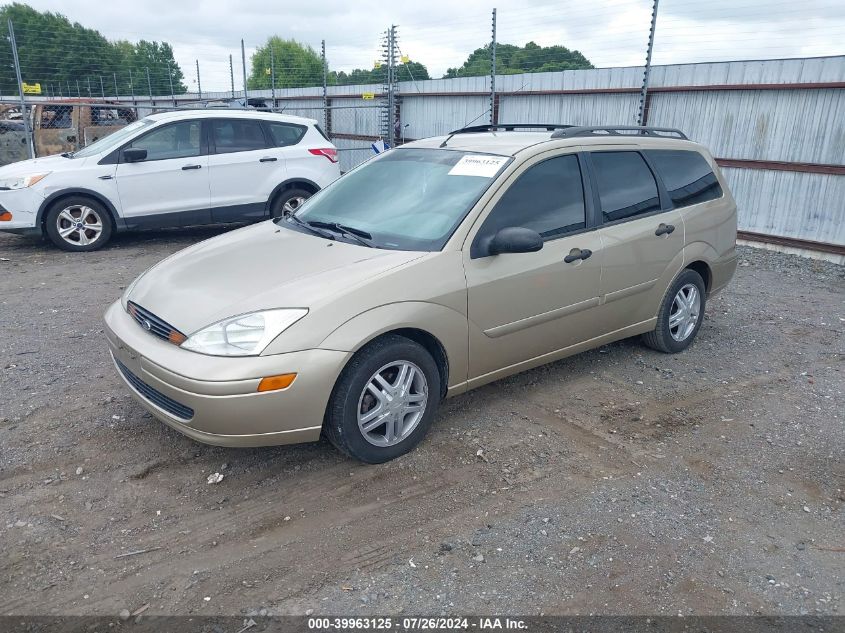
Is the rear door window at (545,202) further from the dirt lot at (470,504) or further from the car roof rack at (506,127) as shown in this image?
the dirt lot at (470,504)

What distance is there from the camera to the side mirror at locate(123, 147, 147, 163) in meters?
8.63

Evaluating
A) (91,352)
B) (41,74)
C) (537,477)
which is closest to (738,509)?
(537,477)

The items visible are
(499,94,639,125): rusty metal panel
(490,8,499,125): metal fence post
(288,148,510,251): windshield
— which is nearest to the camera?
(288,148,510,251): windshield

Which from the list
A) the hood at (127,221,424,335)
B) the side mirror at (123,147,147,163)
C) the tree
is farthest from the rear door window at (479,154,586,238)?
the tree

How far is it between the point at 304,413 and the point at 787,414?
3227 mm

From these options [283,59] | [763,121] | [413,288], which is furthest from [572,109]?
[283,59]

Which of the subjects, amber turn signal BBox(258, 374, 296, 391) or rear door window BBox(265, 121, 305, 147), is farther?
rear door window BBox(265, 121, 305, 147)

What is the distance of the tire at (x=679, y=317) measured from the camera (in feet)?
17.5

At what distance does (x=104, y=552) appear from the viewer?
3057mm

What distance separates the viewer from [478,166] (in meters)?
4.33

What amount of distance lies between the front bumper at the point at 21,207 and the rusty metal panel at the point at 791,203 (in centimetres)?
912

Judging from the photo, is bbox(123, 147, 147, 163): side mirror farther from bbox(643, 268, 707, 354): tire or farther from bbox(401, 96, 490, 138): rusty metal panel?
bbox(643, 268, 707, 354): tire

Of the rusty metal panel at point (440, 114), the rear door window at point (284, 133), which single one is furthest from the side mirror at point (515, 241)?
the rusty metal panel at point (440, 114)

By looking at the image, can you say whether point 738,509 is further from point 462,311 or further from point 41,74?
point 41,74
